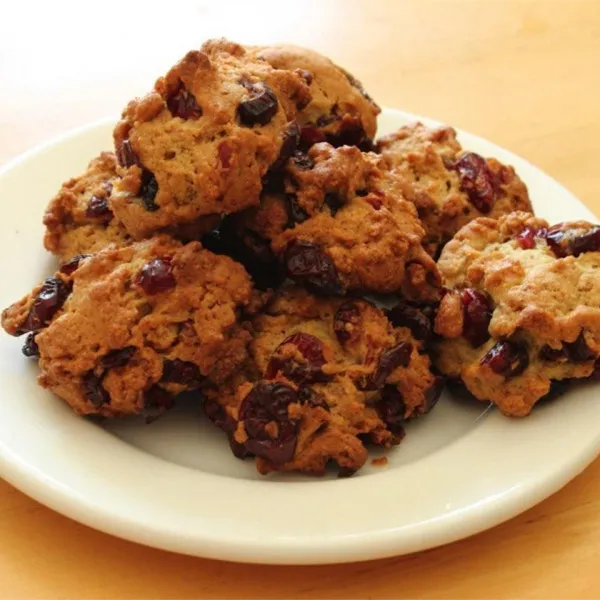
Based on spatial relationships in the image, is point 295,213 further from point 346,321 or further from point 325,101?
point 325,101

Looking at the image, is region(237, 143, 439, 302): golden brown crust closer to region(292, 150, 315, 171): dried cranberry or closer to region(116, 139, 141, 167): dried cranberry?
region(292, 150, 315, 171): dried cranberry

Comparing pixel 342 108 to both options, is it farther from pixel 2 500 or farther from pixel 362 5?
pixel 362 5

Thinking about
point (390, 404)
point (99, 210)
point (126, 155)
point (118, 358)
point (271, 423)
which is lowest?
point (390, 404)

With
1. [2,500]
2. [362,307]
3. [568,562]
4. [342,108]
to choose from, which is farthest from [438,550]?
[342,108]

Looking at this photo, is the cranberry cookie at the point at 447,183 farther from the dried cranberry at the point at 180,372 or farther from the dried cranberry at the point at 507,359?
the dried cranberry at the point at 180,372

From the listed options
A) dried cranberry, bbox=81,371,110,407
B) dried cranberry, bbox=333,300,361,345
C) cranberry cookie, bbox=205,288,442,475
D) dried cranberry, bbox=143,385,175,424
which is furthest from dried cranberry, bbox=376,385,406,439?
dried cranberry, bbox=81,371,110,407

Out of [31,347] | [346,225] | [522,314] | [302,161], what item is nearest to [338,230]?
[346,225]
